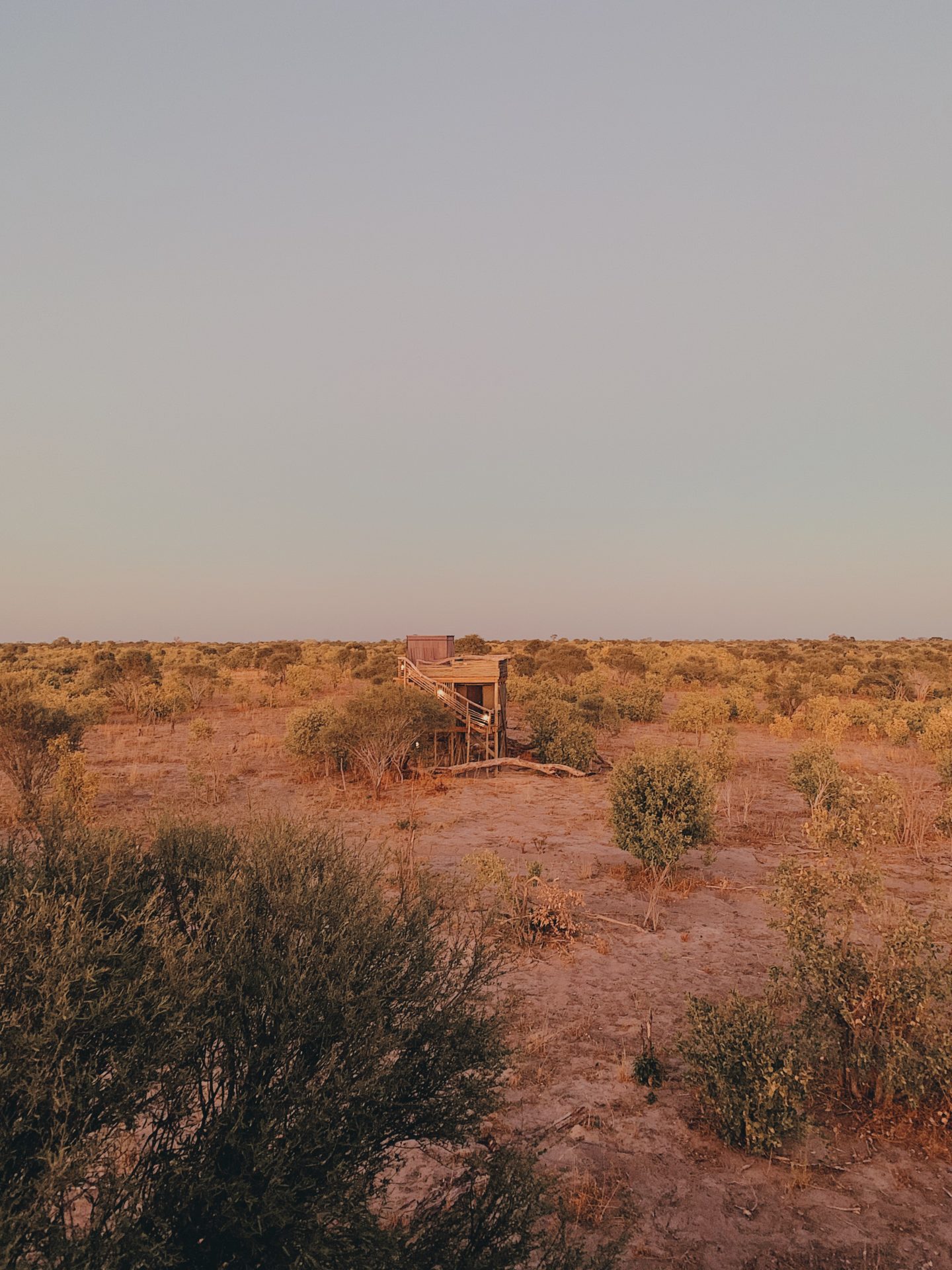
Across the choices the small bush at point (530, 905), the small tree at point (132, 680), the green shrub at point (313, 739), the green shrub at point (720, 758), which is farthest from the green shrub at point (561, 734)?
the small tree at point (132, 680)

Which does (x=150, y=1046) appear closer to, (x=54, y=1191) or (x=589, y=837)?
(x=54, y=1191)

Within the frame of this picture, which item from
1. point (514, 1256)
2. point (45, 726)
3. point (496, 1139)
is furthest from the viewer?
point (45, 726)

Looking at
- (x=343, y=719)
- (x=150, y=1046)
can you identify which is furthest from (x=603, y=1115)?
(x=343, y=719)

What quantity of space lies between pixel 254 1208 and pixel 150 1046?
106 centimetres

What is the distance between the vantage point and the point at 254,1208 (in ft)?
12.1

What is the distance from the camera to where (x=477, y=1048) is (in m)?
4.94

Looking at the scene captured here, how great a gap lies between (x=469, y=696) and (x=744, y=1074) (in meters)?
20.3

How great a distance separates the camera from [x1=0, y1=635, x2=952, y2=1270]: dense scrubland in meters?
3.63

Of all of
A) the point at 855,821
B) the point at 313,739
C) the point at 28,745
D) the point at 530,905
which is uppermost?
the point at 855,821

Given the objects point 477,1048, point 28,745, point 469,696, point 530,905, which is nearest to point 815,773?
point 530,905

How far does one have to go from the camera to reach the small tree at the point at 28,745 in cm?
1762

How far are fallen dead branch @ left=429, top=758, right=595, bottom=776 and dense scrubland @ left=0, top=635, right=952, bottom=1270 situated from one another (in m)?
7.94

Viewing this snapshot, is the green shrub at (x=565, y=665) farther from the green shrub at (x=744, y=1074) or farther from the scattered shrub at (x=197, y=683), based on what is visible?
the green shrub at (x=744, y=1074)

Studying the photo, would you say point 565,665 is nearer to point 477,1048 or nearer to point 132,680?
point 132,680
